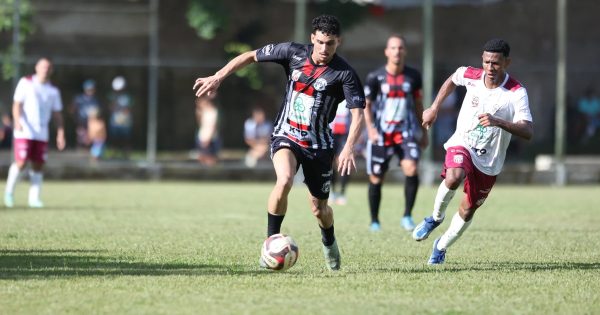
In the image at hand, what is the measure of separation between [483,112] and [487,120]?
894 mm

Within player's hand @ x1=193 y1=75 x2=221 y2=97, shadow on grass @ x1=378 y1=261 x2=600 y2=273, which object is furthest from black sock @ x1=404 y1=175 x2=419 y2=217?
player's hand @ x1=193 y1=75 x2=221 y2=97

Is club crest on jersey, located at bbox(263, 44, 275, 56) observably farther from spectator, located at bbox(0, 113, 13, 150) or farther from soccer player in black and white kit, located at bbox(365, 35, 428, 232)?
spectator, located at bbox(0, 113, 13, 150)

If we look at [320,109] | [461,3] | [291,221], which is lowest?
[291,221]

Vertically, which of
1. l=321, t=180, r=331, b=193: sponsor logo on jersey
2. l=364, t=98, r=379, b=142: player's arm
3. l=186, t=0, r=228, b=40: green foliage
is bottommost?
l=321, t=180, r=331, b=193: sponsor logo on jersey

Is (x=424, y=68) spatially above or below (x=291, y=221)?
above

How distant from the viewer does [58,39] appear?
25734mm

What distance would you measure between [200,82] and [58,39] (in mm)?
17137

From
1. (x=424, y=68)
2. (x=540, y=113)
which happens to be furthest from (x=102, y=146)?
(x=540, y=113)

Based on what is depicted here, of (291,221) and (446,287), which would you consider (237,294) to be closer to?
(446,287)

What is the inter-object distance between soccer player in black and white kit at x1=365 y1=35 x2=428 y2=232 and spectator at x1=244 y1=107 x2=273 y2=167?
1170 cm

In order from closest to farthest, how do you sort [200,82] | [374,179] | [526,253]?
[200,82] < [526,253] < [374,179]

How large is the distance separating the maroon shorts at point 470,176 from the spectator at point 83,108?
16767 millimetres

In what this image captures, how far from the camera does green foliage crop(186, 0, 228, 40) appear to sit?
26391 millimetres

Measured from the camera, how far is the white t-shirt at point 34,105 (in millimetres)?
17219
